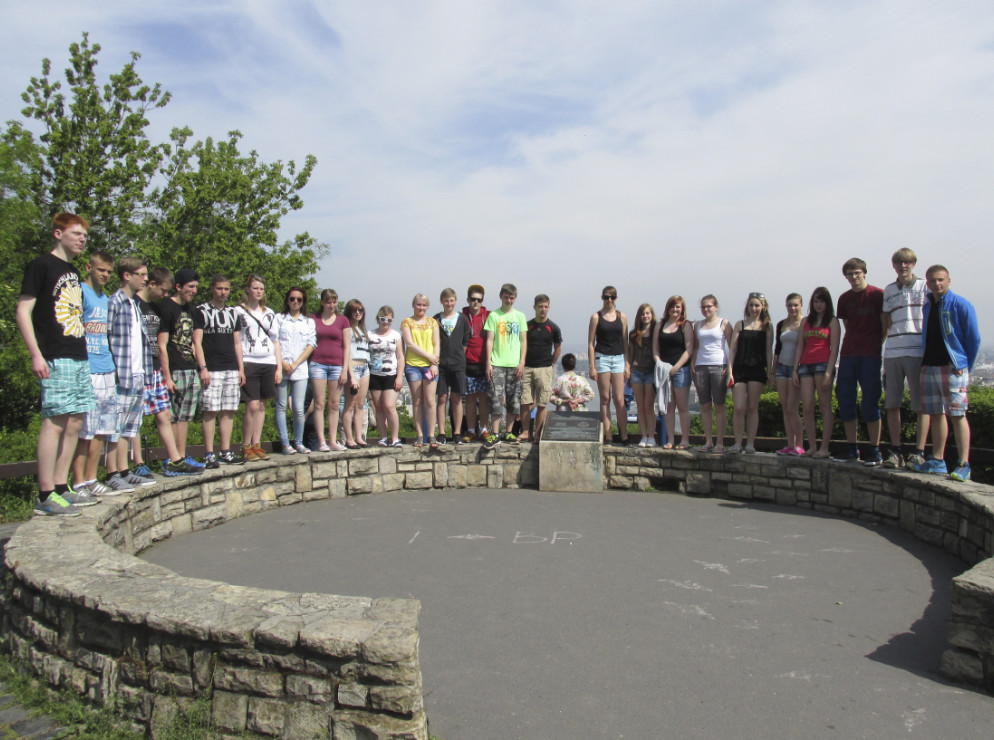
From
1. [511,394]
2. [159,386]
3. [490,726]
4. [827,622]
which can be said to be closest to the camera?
[490,726]

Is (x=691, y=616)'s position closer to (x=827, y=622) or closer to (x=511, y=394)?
(x=827, y=622)

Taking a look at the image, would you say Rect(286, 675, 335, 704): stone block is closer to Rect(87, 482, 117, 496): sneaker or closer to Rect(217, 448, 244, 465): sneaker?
Rect(87, 482, 117, 496): sneaker

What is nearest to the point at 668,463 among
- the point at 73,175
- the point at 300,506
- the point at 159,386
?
the point at 300,506

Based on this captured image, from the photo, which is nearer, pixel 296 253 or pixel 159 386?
pixel 159 386

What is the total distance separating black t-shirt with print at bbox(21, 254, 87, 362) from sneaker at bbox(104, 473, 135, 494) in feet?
4.13

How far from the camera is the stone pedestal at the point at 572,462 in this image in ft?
28.6

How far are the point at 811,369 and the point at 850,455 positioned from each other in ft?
3.20

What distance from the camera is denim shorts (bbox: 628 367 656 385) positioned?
9.01 m

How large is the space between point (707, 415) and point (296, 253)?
57.5 ft

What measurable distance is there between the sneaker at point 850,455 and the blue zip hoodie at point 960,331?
5.21 feet

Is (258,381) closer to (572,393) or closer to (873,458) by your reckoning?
(572,393)

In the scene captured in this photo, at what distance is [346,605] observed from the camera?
3.22 meters

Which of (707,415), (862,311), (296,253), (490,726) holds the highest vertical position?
(296,253)

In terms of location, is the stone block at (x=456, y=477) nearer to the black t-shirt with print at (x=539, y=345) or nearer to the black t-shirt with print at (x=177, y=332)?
the black t-shirt with print at (x=539, y=345)
